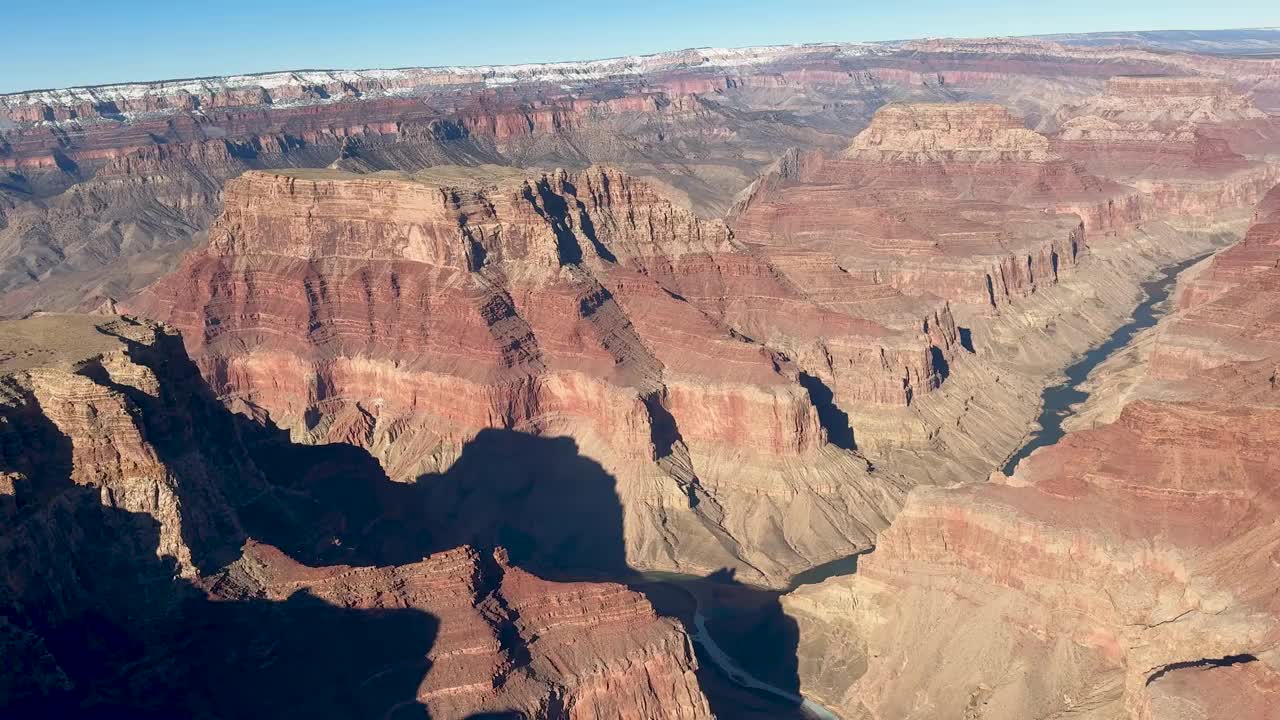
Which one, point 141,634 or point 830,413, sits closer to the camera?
point 141,634

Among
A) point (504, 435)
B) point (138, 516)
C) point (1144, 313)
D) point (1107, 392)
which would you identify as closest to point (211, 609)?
point (138, 516)

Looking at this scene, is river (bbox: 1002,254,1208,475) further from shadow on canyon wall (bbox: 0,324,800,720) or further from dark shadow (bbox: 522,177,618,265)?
shadow on canyon wall (bbox: 0,324,800,720)

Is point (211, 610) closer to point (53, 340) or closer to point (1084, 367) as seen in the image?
point (53, 340)

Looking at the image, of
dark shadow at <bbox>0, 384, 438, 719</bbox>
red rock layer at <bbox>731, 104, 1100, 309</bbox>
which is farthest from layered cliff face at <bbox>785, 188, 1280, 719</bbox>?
red rock layer at <bbox>731, 104, 1100, 309</bbox>

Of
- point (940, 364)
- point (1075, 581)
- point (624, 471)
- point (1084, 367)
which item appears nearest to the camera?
point (1075, 581)

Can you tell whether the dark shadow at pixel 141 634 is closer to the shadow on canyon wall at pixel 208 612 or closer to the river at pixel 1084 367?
the shadow on canyon wall at pixel 208 612

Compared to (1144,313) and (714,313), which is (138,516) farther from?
(1144,313)

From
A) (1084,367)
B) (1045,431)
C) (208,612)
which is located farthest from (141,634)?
(1084,367)
